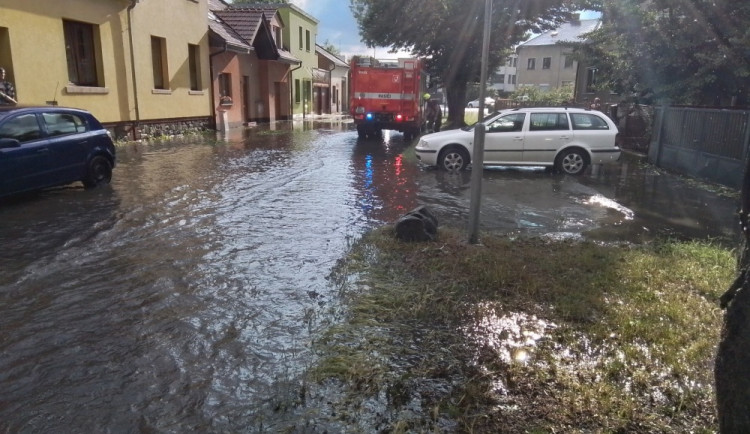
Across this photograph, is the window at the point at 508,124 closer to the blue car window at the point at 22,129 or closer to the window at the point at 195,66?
the blue car window at the point at 22,129

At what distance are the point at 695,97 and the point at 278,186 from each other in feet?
40.0

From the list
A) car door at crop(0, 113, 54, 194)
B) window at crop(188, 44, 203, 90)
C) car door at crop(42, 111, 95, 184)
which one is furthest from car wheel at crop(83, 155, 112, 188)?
window at crop(188, 44, 203, 90)

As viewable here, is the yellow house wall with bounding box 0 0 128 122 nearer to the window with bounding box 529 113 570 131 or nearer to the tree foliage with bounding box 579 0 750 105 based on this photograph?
the window with bounding box 529 113 570 131

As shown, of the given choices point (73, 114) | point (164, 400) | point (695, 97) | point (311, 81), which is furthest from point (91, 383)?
point (311, 81)

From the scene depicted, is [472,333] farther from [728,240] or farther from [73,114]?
[73,114]

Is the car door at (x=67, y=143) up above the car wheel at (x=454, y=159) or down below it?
above

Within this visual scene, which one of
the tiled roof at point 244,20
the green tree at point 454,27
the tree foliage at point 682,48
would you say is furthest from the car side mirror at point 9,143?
the green tree at point 454,27

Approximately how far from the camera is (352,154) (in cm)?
1664

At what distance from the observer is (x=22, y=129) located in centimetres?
832

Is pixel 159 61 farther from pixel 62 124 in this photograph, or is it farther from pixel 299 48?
pixel 299 48

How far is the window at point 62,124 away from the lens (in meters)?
A: 8.87

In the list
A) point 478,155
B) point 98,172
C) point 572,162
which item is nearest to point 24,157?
point 98,172

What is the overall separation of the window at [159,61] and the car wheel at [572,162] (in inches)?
574

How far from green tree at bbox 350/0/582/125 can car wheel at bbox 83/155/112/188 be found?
61.5ft
